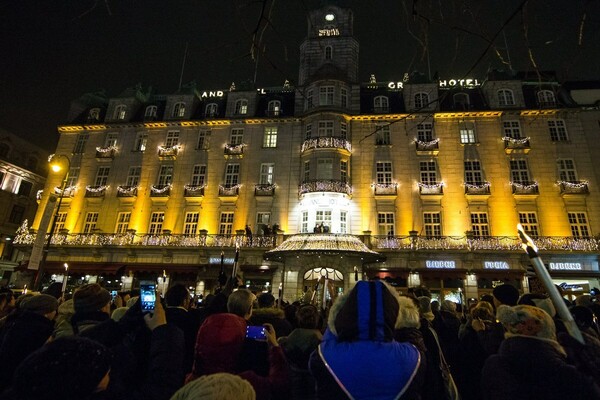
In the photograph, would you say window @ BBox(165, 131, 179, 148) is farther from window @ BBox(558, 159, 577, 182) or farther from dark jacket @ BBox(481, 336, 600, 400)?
window @ BBox(558, 159, 577, 182)

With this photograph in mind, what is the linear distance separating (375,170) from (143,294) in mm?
24004

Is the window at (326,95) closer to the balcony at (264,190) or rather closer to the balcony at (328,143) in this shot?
the balcony at (328,143)

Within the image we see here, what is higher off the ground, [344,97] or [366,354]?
[344,97]

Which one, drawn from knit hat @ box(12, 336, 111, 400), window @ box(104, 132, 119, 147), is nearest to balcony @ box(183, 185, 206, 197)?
window @ box(104, 132, 119, 147)

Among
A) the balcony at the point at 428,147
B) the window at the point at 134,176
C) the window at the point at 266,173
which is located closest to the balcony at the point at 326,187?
the window at the point at 266,173

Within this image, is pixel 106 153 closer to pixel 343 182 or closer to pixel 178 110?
pixel 178 110

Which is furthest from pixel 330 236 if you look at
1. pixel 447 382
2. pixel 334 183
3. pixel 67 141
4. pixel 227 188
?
pixel 67 141

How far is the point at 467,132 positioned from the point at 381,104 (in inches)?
288

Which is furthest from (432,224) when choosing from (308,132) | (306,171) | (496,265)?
(308,132)

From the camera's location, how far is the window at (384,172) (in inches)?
1014

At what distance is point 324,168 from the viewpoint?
83.9 feet

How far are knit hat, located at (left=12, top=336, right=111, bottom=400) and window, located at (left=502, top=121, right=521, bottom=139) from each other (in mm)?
30198

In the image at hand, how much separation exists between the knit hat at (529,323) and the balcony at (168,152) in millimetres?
28914

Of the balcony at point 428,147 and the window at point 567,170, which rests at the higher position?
the balcony at point 428,147
